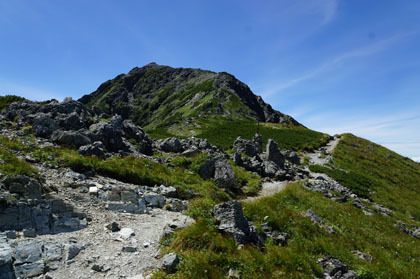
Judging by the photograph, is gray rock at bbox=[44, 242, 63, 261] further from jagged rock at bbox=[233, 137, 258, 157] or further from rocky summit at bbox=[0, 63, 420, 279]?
jagged rock at bbox=[233, 137, 258, 157]

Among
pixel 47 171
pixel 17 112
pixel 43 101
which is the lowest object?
pixel 47 171

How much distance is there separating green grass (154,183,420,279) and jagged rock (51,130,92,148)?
14.8m

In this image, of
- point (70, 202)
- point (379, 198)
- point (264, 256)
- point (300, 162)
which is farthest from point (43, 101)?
point (379, 198)

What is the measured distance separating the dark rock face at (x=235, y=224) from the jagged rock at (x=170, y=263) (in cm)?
316

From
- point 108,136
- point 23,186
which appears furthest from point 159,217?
point 108,136

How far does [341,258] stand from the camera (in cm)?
1096

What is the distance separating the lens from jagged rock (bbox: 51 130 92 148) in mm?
20531

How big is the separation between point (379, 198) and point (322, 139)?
36.5 meters

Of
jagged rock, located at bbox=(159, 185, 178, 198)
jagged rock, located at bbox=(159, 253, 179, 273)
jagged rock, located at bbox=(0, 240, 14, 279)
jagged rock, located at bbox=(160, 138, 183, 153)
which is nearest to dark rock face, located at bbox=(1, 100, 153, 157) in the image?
jagged rock, located at bbox=(160, 138, 183, 153)

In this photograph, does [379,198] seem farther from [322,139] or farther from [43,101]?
[43,101]

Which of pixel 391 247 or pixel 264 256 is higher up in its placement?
pixel 264 256

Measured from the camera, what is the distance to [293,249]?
34.7 ft

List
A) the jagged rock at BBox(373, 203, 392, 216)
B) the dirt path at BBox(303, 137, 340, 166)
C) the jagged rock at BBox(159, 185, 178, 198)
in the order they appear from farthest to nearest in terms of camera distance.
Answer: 1. the dirt path at BBox(303, 137, 340, 166)
2. the jagged rock at BBox(373, 203, 392, 216)
3. the jagged rock at BBox(159, 185, 178, 198)

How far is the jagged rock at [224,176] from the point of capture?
72.9ft
